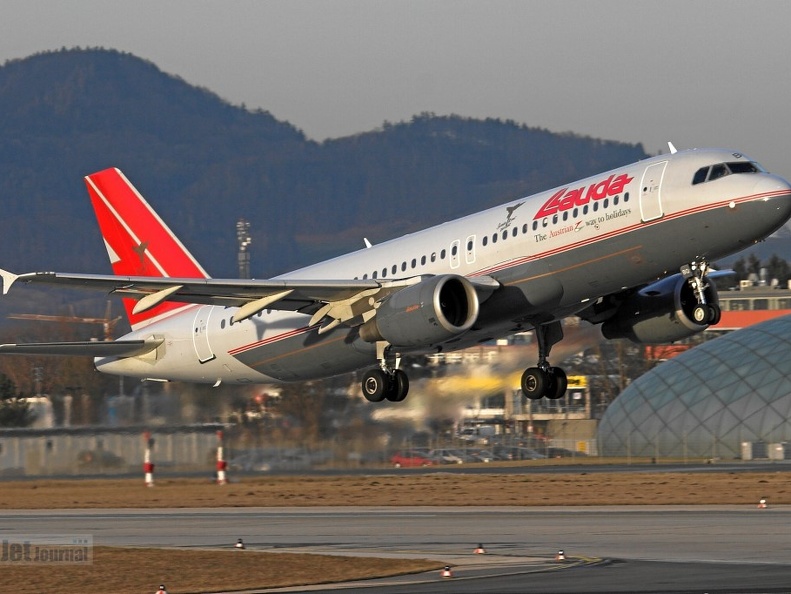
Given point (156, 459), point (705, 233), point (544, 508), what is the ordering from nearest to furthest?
1. point (705, 233)
2. point (544, 508)
3. point (156, 459)

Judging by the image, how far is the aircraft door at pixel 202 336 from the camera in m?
43.8

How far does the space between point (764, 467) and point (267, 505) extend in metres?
27.5

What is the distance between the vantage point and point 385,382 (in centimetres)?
3806

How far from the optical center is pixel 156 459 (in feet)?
190

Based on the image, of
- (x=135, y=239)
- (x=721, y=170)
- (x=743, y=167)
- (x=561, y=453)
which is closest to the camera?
(x=721, y=170)

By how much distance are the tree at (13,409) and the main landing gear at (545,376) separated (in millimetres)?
27947

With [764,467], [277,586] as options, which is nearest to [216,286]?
[277,586]

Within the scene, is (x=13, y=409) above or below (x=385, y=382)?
above

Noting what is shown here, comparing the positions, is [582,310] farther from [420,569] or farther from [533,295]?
[420,569]

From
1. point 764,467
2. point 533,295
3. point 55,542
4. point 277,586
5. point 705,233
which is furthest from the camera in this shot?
point 764,467

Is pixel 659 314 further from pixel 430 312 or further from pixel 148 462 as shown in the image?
pixel 148 462

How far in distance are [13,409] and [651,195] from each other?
123ft

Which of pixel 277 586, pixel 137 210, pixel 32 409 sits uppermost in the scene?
pixel 137 210

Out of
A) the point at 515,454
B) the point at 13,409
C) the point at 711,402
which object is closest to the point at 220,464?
the point at 13,409
